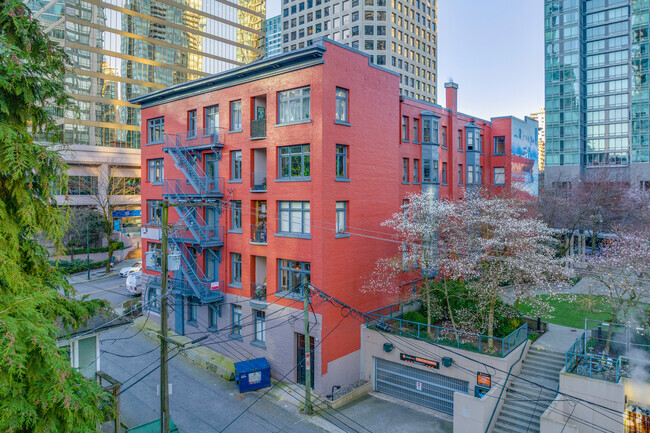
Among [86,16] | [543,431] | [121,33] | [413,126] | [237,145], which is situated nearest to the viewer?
[543,431]

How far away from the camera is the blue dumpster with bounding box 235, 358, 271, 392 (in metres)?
22.1

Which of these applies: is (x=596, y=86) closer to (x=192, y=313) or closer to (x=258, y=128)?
(x=258, y=128)

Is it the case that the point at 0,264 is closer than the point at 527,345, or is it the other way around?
the point at 0,264

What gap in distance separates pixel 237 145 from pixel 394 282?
41.9 ft

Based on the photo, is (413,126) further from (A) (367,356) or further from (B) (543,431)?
(B) (543,431)

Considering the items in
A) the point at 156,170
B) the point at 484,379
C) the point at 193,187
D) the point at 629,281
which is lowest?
the point at 484,379

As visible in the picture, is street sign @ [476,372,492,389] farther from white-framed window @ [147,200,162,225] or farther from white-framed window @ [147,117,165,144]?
white-framed window @ [147,117,165,144]

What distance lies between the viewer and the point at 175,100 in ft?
98.5

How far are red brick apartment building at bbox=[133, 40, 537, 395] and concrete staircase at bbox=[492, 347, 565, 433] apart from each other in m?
8.00

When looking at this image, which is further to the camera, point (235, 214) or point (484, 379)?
point (235, 214)

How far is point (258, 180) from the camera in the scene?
2583cm

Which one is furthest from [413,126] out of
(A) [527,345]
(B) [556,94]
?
(B) [556,94]

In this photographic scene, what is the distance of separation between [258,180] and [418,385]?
14431mm

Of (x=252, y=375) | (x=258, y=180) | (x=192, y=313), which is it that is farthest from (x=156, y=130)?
(x=252, y=375)
